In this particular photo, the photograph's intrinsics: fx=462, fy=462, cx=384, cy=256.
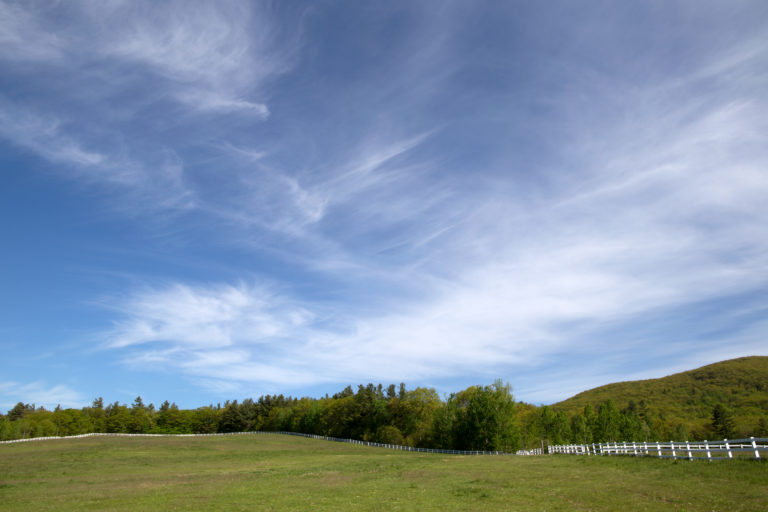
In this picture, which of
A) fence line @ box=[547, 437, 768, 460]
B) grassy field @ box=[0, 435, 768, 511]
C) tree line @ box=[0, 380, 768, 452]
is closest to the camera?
grassy field @ box=[0, 435, 768, 511]

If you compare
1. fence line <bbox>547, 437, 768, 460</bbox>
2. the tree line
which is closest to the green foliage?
the tree line

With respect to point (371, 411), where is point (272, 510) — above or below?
below

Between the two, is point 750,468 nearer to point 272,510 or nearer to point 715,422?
point 272,510

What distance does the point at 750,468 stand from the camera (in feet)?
75.6

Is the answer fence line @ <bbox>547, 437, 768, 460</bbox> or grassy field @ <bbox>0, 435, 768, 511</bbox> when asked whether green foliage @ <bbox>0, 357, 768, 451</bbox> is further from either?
grassy field @ <bbox>0, 435, 768, 511</bbox>

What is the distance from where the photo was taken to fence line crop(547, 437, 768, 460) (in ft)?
89.7

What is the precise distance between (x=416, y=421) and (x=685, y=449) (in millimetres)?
84063

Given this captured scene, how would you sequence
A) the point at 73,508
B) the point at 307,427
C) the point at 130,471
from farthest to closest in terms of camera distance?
the point at 307,427, the point at 130,471, the point at 73,508

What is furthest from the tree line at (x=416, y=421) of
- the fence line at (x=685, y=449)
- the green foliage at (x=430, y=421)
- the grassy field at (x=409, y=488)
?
the grassy field at (x=409, y=488)

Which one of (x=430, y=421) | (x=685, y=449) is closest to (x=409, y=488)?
(x=685, y=449)

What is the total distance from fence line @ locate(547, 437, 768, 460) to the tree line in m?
14.0

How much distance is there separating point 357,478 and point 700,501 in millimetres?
22153

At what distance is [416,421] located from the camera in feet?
364

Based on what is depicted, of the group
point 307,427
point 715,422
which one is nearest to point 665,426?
point 715,422
